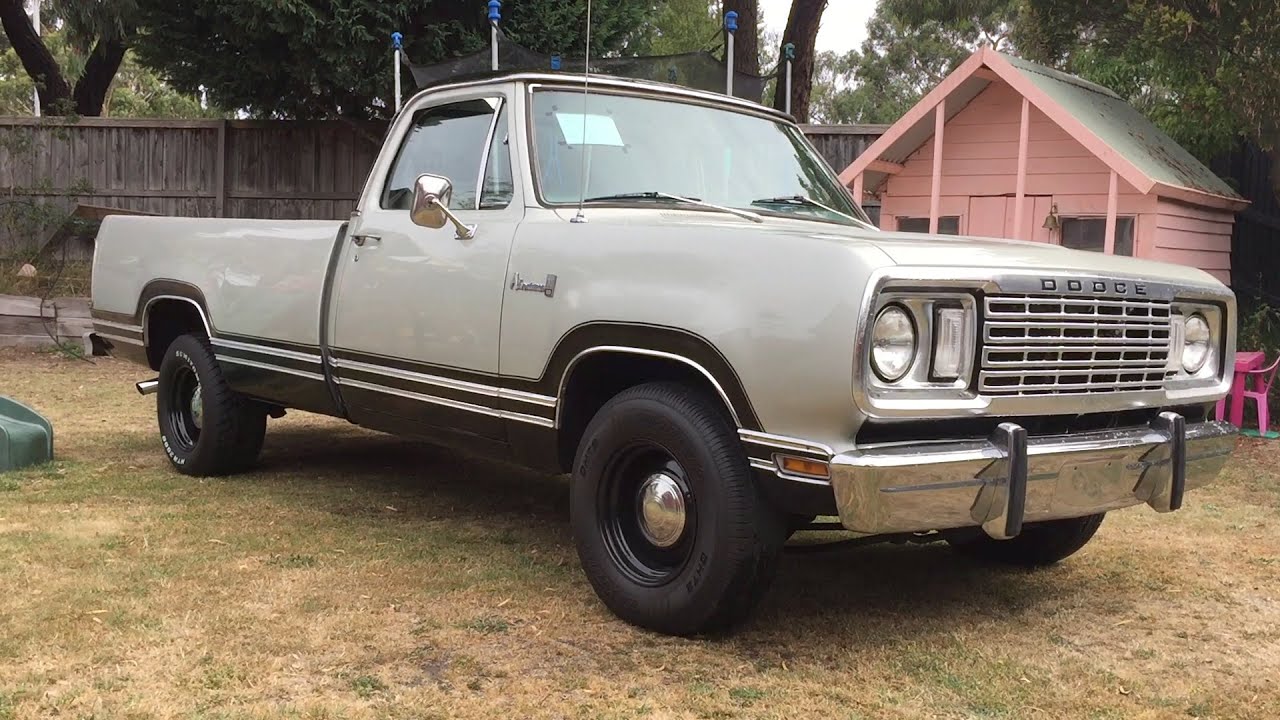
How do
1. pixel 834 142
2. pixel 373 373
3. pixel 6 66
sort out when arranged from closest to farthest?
pixel 373 373 < pixel 834 142 < pixel 6 66

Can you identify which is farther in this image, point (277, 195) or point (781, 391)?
point (277, 195)

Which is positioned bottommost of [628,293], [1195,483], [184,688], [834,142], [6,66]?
[184,688]

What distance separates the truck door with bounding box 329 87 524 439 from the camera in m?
4.53

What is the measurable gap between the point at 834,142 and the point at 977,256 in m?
10.8

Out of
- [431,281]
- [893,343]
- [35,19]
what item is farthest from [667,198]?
[35,19]

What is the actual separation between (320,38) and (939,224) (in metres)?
6.77

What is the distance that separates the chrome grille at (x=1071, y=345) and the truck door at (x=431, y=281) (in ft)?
6.05

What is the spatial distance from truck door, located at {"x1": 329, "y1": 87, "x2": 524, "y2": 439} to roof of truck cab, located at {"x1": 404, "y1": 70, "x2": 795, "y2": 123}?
0.23 feet

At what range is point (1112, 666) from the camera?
3.79 m

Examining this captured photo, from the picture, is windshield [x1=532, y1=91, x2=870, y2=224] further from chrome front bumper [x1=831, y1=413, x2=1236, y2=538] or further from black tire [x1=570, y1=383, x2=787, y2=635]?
chrome front bumper [x1=831, y1=413, x2=1236, y2=538]

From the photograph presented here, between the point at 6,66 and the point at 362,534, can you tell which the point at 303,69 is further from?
the point at 6,66

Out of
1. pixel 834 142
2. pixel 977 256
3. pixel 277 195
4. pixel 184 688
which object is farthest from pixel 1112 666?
pixel 277 195

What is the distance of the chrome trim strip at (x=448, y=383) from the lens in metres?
4.31

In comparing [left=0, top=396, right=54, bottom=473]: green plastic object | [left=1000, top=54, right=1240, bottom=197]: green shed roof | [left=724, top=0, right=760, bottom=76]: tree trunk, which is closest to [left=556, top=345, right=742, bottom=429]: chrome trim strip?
[left=0, top=396, right=54, bottom=473]: green plastic object
